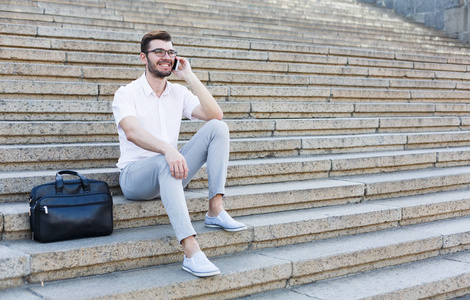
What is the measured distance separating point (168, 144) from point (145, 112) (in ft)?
1.36

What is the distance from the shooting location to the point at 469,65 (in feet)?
29.9

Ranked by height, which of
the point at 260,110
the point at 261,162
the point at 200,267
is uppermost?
the point at 260,110

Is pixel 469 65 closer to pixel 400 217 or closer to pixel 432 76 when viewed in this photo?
pixel 432 76

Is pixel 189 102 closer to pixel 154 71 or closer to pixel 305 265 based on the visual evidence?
→ pixel 154 71

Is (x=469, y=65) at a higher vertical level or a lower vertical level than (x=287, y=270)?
higher

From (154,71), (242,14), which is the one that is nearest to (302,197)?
(154,71)

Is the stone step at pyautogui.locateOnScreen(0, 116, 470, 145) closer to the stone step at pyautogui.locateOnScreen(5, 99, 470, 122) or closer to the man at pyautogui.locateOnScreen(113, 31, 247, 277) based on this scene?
the stone step at pyautogui.locateOnScreen(5, 99, 470, 122)

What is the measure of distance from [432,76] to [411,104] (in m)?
1.36

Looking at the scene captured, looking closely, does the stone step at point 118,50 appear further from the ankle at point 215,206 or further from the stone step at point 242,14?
the ankle at point 215,206

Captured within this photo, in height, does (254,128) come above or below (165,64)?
below

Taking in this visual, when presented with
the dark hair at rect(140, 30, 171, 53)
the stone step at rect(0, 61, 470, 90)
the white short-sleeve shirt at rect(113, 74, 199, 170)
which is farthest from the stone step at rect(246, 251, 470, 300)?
→ the stone step at rect(0, 61, 470, 90)

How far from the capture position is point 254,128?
548 centimetres

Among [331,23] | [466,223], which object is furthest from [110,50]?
[331,23]

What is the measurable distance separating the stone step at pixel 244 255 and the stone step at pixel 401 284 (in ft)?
0.19
